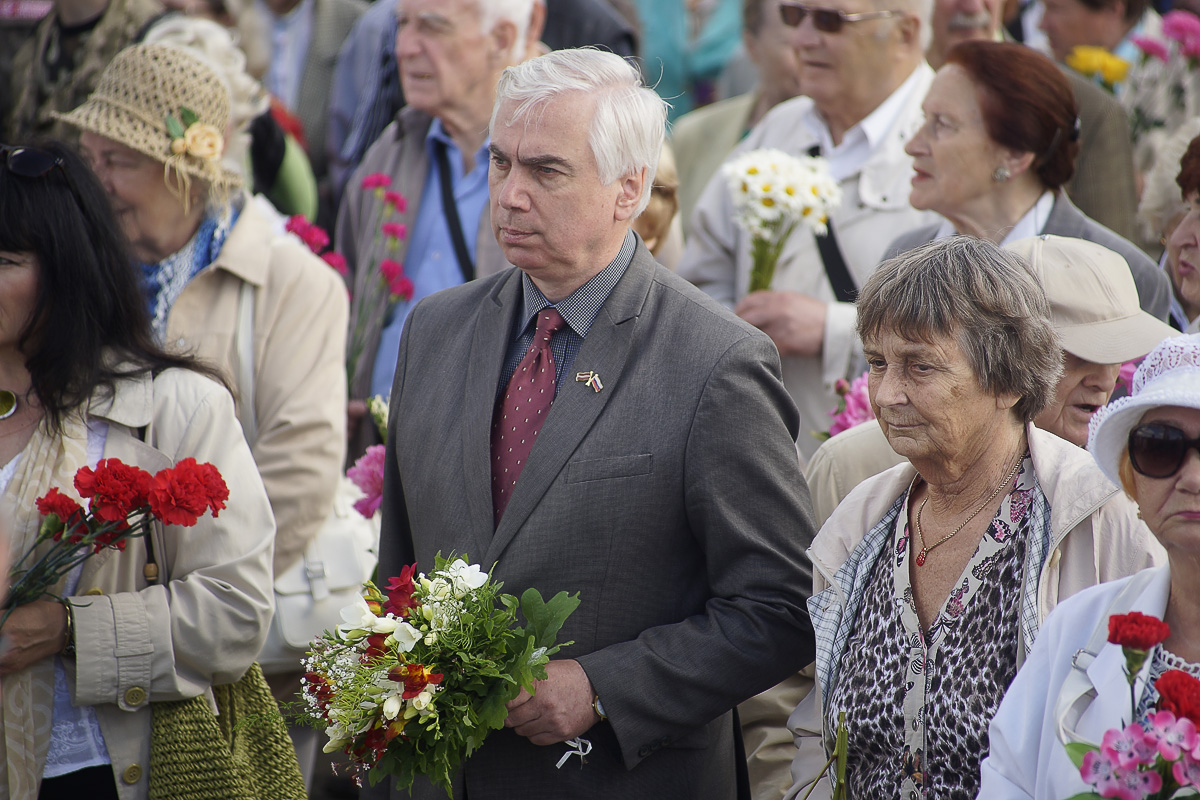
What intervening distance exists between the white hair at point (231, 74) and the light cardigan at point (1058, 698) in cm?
352

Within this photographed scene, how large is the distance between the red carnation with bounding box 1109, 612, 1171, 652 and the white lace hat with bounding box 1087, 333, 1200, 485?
380 millimetres

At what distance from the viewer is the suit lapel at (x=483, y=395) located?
2895 mm

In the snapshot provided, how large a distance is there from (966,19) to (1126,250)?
2.62m

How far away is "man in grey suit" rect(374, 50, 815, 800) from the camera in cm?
280

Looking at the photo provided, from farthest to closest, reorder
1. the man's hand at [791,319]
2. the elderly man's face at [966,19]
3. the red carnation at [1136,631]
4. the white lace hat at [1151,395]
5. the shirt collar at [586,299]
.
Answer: the elderly man's face at [966,19] → the man's hand at [791,319] → the shirt collar at [586,299] → the white lace hat at [1151,395] → the red carnation at [1136,631]

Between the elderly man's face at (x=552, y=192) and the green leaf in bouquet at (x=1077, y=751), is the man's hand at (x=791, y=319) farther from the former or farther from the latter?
the green leaf in bouquet at (x=1077, y=751)

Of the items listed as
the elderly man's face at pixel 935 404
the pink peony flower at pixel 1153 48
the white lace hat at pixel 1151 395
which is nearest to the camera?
the white lace hat at pixel 1151 395

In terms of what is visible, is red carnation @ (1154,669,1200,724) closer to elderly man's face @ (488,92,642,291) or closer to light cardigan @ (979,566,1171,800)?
light cardigan @ (979,566,1171,800)

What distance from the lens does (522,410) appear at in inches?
118

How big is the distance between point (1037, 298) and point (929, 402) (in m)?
0.33

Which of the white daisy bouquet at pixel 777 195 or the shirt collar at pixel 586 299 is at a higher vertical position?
the shirt collar at pixel 586 299

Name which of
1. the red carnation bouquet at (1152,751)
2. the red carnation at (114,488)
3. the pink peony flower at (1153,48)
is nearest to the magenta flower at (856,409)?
the red carnation bouquet at (1152,751)

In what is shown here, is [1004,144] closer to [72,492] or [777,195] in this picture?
[777,195]

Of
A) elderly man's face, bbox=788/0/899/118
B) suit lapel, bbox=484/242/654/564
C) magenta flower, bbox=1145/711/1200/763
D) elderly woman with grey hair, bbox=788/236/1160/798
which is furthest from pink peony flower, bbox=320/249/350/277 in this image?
magenta flower, bbox=1145/711/1200/763
